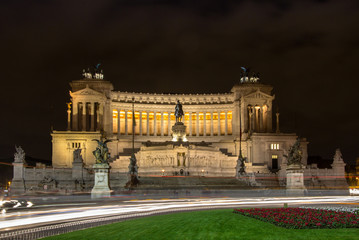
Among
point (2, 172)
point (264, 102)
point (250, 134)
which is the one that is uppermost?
point (264, 102)

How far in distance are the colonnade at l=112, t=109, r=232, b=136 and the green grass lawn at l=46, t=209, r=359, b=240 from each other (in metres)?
103

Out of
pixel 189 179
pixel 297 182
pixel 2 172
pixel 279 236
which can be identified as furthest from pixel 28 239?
pixel 2 172

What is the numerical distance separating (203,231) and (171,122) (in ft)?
363

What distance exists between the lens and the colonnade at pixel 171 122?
4983 inches

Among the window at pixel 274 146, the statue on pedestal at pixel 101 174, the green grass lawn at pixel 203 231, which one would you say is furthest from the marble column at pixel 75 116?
the green grass lawn at pixel 203 231

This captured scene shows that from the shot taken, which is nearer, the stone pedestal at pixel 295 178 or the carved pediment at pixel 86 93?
the stone pedestal at pixel 295 178

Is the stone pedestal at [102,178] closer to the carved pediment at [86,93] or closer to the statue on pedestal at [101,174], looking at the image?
the statue on pedestal at [101,174]

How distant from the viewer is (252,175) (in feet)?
249

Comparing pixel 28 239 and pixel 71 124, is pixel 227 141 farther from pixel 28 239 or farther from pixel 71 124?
pixel 28 239

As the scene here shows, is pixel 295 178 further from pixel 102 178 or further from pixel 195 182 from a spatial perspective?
pixel 102 178

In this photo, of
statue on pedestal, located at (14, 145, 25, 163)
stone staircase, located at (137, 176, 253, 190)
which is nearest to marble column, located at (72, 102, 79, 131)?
statue on pedestal, located at (14, 145, 25, 163)

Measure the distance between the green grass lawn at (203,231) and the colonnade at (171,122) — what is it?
339 ft

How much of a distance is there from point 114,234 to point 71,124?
107382 mm

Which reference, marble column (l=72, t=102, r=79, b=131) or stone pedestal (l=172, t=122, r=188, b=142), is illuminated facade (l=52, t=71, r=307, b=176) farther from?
stone pedestal (l=172, t=122, r=188, b=142)
